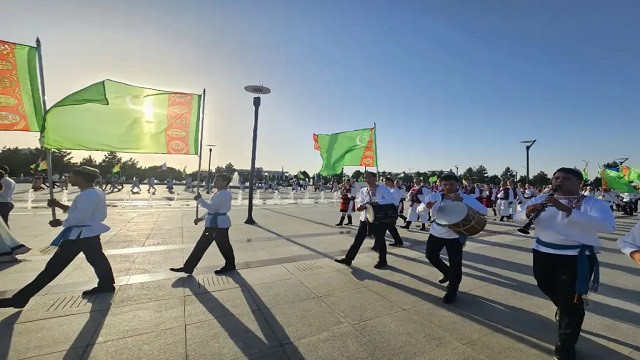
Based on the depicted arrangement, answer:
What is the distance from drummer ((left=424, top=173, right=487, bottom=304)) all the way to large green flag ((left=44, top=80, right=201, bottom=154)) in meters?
4.85

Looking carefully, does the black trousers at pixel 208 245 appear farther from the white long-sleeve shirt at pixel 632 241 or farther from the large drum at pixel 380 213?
the white long-sleeve shirt at pixel 632 241

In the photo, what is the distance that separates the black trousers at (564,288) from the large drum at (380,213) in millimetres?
2781

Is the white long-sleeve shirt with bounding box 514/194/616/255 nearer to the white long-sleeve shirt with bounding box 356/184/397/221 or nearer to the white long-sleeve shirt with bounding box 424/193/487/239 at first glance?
the white long-sleeve shirt with bounding box 424/193/487/239

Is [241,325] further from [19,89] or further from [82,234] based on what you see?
[19,89]

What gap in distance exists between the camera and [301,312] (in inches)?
147

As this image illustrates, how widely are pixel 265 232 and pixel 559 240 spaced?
24.7ft

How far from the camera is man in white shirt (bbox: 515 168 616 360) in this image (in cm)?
279

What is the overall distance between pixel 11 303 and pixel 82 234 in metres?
0.97

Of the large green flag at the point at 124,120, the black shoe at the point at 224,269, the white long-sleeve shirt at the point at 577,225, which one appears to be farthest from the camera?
the black shoe at the point at 224,269

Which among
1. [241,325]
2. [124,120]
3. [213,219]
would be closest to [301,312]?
[241,325]

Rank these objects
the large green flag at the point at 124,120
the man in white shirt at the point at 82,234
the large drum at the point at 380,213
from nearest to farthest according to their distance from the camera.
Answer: the man in white shirt at the point at 82,234
the large green flag at the point at 124,120
the large drum at the point at 380,213

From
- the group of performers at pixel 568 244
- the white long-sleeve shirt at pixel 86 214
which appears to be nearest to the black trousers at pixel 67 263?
the white long-sleeve shirt at pixel 86 214

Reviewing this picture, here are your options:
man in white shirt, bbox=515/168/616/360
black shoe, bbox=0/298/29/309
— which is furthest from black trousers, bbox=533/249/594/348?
black shoe, bbox=0/298/29/309

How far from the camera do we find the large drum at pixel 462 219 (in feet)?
13.0
